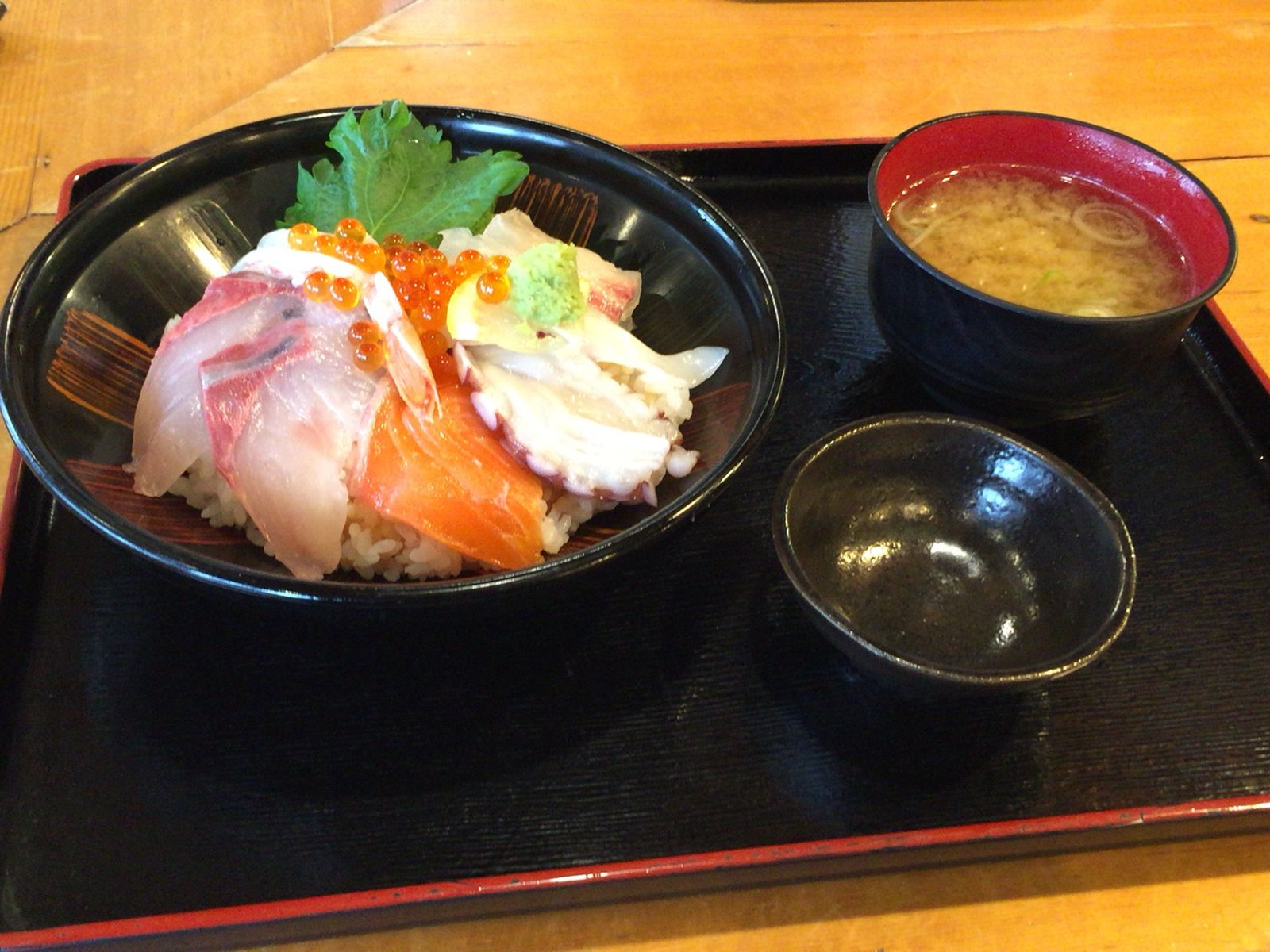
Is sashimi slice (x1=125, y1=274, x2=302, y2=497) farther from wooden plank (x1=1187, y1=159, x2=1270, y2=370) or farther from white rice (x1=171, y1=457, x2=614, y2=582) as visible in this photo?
wooden plank (x1=1187, y1=159, x2=1270, y2=370)

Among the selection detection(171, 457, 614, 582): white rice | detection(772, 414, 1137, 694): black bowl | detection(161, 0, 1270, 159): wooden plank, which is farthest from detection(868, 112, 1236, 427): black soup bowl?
detection(161, 0, 1270, 159): wooden plank

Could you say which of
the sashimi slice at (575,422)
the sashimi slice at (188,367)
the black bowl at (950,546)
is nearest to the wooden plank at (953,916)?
the black bowl at (950,546)

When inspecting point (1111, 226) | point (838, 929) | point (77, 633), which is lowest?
point (838, 929)

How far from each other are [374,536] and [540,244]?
0.52 meters

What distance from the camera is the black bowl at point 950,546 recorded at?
121 cm

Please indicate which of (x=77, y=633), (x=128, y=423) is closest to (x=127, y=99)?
(x=128, y=423)

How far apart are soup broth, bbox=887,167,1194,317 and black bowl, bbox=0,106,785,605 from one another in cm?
39

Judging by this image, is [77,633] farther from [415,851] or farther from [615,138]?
[615,138]

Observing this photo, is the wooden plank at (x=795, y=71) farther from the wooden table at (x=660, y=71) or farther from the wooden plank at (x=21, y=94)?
the wooden plank at (x=21, y=94)

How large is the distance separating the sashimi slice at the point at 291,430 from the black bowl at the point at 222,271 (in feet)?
0.21

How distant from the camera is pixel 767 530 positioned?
142 centimetres

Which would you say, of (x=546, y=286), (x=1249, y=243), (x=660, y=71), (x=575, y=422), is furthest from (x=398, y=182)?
(x=1249, y=243)

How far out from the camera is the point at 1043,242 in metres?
1.63

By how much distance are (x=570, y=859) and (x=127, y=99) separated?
2068mm
